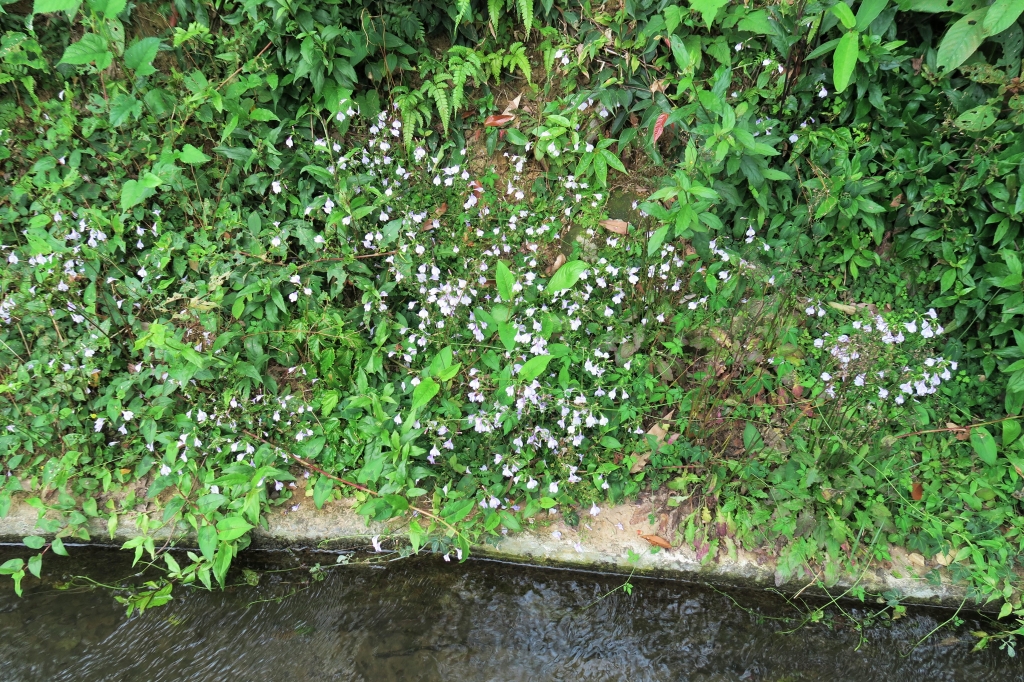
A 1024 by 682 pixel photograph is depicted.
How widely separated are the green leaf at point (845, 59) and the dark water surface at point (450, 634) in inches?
92.7

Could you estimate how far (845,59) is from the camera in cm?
242

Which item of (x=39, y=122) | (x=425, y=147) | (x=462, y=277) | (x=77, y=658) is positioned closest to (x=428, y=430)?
(x=462, y=277)

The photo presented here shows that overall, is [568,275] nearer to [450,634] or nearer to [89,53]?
[450,634]

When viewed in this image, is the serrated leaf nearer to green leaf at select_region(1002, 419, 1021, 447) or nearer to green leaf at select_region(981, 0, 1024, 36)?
green leaf at select_region(981, 0, 1024, 36)

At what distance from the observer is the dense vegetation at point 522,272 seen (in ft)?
8.48

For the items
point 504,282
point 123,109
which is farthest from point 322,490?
point 123,109

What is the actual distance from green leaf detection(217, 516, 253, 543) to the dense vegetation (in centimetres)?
2

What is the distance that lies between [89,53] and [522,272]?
2214 mm

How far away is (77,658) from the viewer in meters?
2.54

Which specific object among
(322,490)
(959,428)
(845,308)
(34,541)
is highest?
(34,541)

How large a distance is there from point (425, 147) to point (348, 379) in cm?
136

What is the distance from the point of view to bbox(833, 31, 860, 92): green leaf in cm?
240

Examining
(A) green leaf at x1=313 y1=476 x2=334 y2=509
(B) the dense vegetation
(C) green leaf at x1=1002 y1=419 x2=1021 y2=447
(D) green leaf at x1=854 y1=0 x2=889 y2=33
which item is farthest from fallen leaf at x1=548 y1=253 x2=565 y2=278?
(C) green leaf at x1=1002 y1=419 x2=1021 y2=447

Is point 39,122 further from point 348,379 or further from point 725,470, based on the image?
point 725,470
